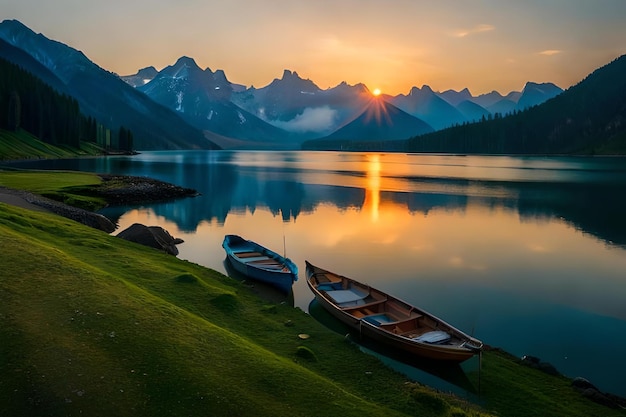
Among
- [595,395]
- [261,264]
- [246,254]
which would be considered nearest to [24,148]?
[246,254]

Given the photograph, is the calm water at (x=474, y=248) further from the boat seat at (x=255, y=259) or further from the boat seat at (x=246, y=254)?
the boat seat at (x=255, y=259)

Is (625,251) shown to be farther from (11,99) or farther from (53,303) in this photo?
(11,99)

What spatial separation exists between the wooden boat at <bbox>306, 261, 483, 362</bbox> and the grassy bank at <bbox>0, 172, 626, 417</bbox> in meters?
1.93

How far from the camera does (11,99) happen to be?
585 ft

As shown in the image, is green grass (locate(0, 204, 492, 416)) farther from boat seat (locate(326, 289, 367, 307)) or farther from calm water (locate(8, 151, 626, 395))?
calm water (locate(8, 151, 626, 395))

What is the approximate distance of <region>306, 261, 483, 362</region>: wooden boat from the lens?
Answer: 2230cm

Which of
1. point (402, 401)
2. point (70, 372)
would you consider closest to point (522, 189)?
point (402, 401)

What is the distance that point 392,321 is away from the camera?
27.1 meters

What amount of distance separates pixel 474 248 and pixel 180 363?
4355cm

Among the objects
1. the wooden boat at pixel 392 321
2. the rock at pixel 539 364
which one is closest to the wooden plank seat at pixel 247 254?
the wooden boat at pixel 392 321

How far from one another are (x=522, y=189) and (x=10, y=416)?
382ft

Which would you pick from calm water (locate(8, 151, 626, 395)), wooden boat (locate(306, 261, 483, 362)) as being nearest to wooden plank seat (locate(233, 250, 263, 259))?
calm water (locate(8, 151, 626, 395))

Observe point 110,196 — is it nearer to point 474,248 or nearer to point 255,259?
point 255,259

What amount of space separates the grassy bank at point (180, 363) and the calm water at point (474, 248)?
20.9 ft
